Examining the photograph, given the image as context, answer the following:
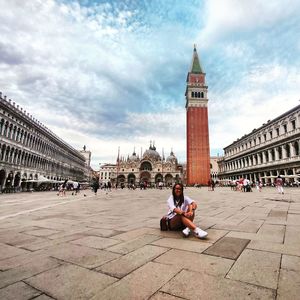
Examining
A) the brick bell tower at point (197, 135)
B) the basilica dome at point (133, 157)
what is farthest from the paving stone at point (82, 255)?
the basilica dome at point (133, 157)

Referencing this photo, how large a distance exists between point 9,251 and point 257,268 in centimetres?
379

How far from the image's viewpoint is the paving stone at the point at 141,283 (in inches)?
87.7

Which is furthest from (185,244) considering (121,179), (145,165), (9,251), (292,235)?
(121,179)

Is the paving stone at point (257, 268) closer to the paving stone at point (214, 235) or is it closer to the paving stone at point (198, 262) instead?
the paving stone at point (198, 262)

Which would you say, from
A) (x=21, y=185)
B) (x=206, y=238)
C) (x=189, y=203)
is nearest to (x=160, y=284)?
(x=206, y=238)

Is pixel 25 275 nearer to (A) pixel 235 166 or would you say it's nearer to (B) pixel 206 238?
(B) pixel 206 238

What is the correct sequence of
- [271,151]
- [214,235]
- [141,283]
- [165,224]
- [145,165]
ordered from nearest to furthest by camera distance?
[141,283]
[214,235]
[165,224]
[271,151]
[145,165]

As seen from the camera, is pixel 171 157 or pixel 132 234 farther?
pixel 171 157

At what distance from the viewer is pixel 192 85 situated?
2938 inches

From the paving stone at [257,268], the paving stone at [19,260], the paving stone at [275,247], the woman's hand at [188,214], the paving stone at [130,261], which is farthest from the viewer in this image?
the woman's hand at [188,214]

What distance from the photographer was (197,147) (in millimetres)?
69562

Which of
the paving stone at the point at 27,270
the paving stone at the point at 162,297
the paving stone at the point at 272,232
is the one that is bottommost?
the paving stone at the point at 27,270

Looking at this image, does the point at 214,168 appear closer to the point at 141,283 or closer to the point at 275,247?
the point at 275,247

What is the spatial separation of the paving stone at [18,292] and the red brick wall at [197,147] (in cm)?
6712
